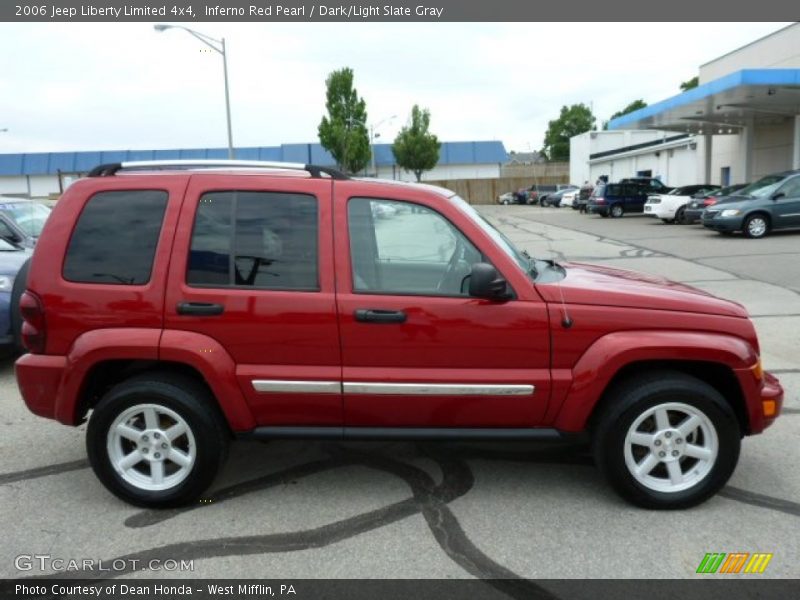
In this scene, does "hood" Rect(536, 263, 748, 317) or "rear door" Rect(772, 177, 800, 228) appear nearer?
"hood" Rect(536, 263, 748, 317)

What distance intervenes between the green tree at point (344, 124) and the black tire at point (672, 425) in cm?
4308

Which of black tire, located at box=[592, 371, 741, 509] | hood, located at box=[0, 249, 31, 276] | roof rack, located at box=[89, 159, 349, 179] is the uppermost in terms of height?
roof rack, located at box=[89, 159, 349, 179]

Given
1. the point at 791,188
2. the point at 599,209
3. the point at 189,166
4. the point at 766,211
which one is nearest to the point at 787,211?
the point at 766,211

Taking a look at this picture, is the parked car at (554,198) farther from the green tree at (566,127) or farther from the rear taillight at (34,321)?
the green tree at (566,127)

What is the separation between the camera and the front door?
339 centimetres

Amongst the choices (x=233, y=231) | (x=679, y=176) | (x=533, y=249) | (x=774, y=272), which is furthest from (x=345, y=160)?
(x=233, y=231)

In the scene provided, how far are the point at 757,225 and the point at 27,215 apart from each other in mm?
17654

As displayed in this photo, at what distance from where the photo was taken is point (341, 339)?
11.2 ft

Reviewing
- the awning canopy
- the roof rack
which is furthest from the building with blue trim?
the roof rack

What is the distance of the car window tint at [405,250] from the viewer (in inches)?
137

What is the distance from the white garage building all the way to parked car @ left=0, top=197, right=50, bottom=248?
2169 centimetres

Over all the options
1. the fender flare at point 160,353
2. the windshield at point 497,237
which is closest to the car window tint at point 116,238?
the fender flare at point 160,353

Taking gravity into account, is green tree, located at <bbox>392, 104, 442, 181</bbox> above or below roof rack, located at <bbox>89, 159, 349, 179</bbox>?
above

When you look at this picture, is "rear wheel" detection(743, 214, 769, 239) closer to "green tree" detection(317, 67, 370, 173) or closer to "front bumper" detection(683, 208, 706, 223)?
"front bumper" detection(683, 208, 706, 223)
